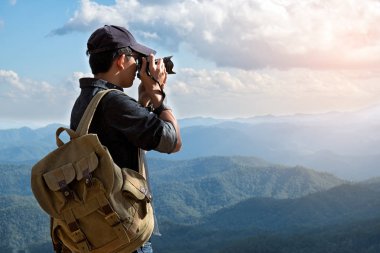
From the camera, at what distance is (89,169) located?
354 centimetres

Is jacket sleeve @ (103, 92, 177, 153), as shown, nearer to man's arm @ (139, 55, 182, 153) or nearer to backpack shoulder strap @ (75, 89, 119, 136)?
backpack shoulder strap @ (75, 89, 119, 136)

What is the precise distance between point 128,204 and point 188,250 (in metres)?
190

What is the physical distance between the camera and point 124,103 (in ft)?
12.8

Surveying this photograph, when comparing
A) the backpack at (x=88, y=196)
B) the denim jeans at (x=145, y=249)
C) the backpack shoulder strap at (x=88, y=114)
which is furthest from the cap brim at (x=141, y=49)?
the denim jeans at (x=145, y=249)

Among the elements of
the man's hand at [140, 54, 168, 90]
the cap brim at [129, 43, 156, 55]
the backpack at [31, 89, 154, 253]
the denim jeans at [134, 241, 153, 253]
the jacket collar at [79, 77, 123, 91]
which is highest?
the cap brim at [129, 43, 156, 55]

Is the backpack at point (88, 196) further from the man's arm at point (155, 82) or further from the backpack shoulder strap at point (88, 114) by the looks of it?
the man's arm at point (155, 82)

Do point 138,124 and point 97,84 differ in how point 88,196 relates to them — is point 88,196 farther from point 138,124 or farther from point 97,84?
point 97,84

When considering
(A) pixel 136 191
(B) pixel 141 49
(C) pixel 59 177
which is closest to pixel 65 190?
(C) pixel 59 177

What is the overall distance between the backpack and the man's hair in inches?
26.0

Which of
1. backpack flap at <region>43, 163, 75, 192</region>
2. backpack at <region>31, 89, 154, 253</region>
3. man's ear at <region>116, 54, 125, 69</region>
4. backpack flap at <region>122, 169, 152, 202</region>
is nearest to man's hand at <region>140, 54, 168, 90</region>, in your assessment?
man's ear at <region>116, 54, 125, 69</region>

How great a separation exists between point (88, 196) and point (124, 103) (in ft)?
2.56

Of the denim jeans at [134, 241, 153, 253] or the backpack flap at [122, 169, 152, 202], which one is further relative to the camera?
the denim jeans at [134, 241, 153, 253]

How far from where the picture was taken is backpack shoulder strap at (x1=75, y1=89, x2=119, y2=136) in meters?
3.74

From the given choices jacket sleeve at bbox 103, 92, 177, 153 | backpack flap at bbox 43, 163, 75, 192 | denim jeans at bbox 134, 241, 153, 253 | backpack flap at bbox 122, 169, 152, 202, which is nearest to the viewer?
backpack flap at bbox 43, 163, 75, 192
